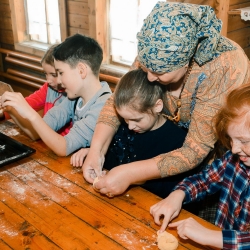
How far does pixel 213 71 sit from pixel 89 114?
0.73 metres

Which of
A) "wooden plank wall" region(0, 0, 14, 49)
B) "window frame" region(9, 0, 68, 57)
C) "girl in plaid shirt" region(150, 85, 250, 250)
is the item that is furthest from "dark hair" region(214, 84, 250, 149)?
"wooden plank wall" region(0, 0, 14, 49)

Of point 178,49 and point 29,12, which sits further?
point 29,12

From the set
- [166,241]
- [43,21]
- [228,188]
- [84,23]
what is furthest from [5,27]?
[166,241]

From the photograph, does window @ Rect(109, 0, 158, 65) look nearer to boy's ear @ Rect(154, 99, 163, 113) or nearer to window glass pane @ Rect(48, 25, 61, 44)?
window glass pane @ Rect(48, 25, 61, 44)

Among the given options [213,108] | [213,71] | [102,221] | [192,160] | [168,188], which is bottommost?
[168,188]

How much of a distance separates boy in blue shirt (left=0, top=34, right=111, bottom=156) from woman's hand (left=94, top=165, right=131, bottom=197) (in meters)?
0.41

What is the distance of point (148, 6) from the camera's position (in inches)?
121

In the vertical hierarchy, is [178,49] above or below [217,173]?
above

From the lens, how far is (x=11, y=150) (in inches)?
67.9

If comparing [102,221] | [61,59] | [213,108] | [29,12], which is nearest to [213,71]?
[213,108]

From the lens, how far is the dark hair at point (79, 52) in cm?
188

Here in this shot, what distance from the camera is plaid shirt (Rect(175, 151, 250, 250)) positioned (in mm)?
1279

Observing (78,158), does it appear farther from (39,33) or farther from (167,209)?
(39,33)

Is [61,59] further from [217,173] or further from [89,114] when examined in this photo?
[217,173]
